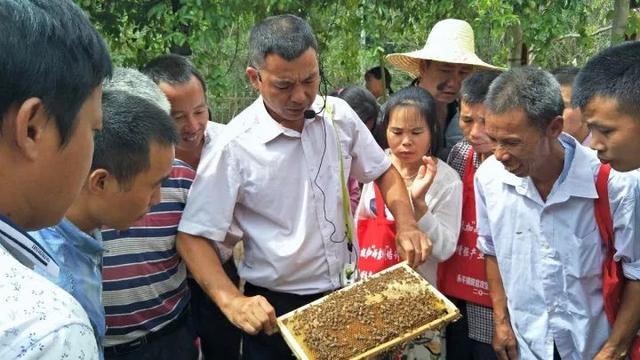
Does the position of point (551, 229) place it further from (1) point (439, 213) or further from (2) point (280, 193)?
(2) point (280, 193)

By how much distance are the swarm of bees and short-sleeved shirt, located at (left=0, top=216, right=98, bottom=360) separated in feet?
5.73

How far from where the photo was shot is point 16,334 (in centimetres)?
91

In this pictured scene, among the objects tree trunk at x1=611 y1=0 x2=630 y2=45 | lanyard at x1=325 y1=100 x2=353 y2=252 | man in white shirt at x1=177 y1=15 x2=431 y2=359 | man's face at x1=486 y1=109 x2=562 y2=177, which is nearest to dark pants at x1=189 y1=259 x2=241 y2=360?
man in white shirt at x1=177 y1=15 x2=431 y2=359

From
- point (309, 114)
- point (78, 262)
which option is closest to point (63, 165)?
point (78, 262)

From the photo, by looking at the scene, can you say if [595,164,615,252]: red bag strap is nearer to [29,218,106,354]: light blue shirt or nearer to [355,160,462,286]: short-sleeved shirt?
[355,160,462,286]: short-sleeved shirt

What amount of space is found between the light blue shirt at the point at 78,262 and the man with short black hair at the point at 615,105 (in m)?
2.04

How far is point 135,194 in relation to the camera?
2.28 metres

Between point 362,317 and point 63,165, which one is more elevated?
point 63,165

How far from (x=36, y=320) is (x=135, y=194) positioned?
1.38 metres

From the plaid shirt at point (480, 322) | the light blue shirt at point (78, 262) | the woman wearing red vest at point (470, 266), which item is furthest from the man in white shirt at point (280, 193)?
the light blue shirt at point (78, 262)

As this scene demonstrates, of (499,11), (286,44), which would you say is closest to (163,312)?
(286,44)

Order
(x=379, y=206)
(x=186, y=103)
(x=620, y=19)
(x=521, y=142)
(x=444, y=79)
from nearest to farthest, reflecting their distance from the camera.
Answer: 1. (x=521, y=142)
2. (x=186, y=103)
3. (x=379, y=206)
4. (x=444, y=79)
5. (x=620, y=19)

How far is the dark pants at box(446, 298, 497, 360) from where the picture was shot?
369 cm

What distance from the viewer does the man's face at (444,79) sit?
15.3 ft
